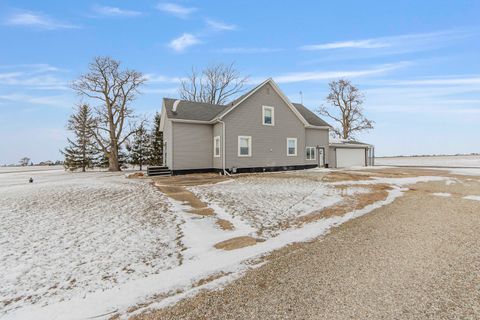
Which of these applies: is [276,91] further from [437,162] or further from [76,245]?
[437,162]

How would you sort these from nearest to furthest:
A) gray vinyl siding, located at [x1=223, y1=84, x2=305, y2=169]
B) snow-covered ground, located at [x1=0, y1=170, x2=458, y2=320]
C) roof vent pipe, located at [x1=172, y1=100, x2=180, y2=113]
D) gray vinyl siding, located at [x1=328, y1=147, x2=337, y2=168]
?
snow-covered ground, located at [x1=0, y1=170, x2=458, y2=320], gray vinyl siding, located at [x1=223, y1=84, x2=305, y2=169], roof vent pipe, located at [x1=172, y1=100, x2=180, y2=113], gray vinyl siding, located at [x1=328, y1=147, x2=337, y2=168]

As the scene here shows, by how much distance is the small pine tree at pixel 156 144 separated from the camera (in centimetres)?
2980

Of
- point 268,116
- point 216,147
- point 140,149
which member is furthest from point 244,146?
point 140,149

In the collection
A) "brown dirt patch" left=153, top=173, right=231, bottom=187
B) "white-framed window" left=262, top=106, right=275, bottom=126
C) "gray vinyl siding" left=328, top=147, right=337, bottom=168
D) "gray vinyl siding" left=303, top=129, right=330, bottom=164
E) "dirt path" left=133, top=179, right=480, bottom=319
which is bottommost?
"dirt path" left=133, top=179, right=480, bottom=319

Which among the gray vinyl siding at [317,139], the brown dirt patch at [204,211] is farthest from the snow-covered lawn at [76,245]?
the gray vinyl siding at [317,139]

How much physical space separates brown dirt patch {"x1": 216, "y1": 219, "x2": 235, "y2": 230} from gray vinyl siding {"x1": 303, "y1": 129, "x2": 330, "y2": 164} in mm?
16617

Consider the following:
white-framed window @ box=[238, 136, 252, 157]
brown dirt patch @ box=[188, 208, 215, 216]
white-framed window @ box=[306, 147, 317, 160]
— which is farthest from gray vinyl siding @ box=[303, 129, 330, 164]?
brown dirt patch @ box=[188, 208, 215, 216]

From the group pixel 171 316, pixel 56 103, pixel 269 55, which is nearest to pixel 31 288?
pixel 171 316

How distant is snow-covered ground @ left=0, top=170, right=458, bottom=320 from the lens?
3.20 metres

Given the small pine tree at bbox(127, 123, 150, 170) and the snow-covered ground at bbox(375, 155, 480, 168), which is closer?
the small pine tree at bbox(127, 123, 150, 170)

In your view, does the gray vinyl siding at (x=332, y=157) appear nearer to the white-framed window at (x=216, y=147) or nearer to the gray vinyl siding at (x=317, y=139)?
the gray vinyl siding at (x=317, y=139)

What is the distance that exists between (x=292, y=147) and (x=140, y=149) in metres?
19.9

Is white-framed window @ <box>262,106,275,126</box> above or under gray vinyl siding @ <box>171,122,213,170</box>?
above

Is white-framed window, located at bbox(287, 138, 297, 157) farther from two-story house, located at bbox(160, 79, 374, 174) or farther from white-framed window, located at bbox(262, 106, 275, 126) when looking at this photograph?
white-framed window, located at bbox(262, 106, 275, 126)
